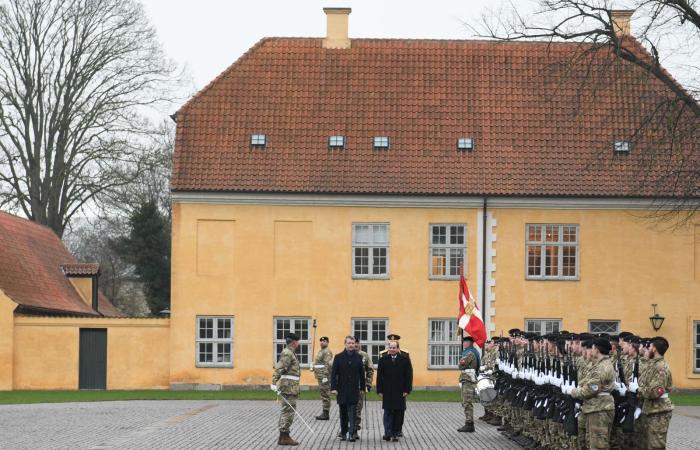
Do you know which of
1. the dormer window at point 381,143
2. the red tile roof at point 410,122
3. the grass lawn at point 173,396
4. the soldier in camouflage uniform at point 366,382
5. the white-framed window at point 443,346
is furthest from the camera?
the dormer window at point 381,143

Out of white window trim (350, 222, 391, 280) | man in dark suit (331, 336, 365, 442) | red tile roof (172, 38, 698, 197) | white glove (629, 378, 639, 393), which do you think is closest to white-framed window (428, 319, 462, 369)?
white window trim (350, 222, 391, 280)

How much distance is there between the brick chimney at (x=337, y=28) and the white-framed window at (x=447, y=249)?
23.8 feet

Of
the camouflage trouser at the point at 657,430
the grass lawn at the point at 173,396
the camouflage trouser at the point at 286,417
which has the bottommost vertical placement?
the grass lawn at the point at 173,396

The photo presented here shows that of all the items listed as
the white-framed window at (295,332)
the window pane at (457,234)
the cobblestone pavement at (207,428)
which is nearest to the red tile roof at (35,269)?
the white-framed window at (295,332)

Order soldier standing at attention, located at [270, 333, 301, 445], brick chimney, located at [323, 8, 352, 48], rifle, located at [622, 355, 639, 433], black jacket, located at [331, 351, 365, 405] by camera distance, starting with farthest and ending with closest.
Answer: brick chimney, located at [323, 8, 352, 48], black jacket, located at [331, 351, 365, 405], soldier standing at attention, located at [270, 333, 301, 445], rifle, located at [622, 355, 639, 433]

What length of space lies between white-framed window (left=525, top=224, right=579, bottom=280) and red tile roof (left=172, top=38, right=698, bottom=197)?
3.88 feet

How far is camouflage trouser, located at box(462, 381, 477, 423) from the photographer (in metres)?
26.3

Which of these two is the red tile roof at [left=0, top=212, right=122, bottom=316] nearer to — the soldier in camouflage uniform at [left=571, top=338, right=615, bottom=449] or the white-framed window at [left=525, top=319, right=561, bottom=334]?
the white-framed window at [left=525, top=319, right=561, bottom=334]

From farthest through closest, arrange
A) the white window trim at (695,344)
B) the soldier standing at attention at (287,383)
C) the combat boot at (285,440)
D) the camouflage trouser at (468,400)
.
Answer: the white window trim at (695,344), the camouflage trouser at (468,400), the soldier standing at attention at (287,383), the combat boot at (285,440)

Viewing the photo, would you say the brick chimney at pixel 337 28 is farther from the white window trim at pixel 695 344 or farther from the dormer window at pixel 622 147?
the white window trim at pixel 695 344

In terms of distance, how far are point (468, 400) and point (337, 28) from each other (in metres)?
21.7

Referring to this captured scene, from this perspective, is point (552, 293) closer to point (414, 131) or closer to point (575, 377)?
point (414, 131)

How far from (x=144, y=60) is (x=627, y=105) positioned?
2029 centimetres

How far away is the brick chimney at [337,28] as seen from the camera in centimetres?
4531
